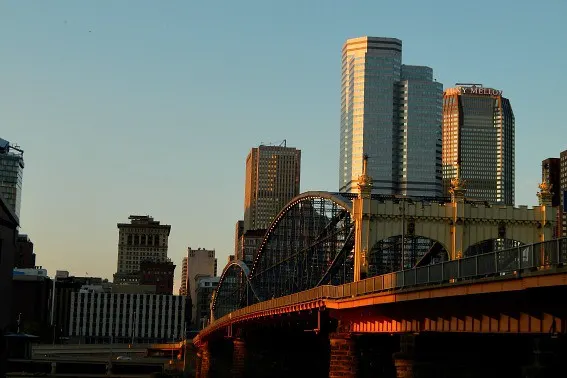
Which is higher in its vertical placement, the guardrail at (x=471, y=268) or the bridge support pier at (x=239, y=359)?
the guardrail at (x=471, y=268)

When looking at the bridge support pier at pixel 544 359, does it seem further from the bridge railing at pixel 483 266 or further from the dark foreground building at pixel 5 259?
the dark foreground building at pixel 5 259

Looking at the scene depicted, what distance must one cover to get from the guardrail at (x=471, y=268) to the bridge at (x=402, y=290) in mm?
74

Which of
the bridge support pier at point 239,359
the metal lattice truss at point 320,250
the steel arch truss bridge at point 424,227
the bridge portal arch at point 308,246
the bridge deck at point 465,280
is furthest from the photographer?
the bridge support pier at point 239,359

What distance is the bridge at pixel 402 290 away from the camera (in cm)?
4456

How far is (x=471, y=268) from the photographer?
4909 cm

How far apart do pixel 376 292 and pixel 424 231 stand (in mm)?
Answer: 25538

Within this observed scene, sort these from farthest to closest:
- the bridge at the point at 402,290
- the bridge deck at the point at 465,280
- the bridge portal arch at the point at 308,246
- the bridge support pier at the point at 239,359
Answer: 1. the bridge support pier at the point at 239,359
2. the bridge portal arch at the point at 308,246
3. the bridge at the point at 402,290
4. the bridge deck at the point at 465,280

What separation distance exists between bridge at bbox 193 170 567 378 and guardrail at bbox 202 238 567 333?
74 millimetres

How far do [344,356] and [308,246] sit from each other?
51.3 meters

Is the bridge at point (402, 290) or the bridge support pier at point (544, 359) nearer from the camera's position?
the bridge support pier at point (544, 359)

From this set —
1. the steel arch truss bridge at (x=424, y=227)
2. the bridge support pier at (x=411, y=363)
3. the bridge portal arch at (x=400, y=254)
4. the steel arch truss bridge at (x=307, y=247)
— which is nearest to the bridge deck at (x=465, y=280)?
the bridge support pier at (x=411, y=363)

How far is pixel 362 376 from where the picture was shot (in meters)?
84.3

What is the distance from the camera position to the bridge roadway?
136 ft

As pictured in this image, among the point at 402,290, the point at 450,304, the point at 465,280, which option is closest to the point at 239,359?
the point at 402,290
